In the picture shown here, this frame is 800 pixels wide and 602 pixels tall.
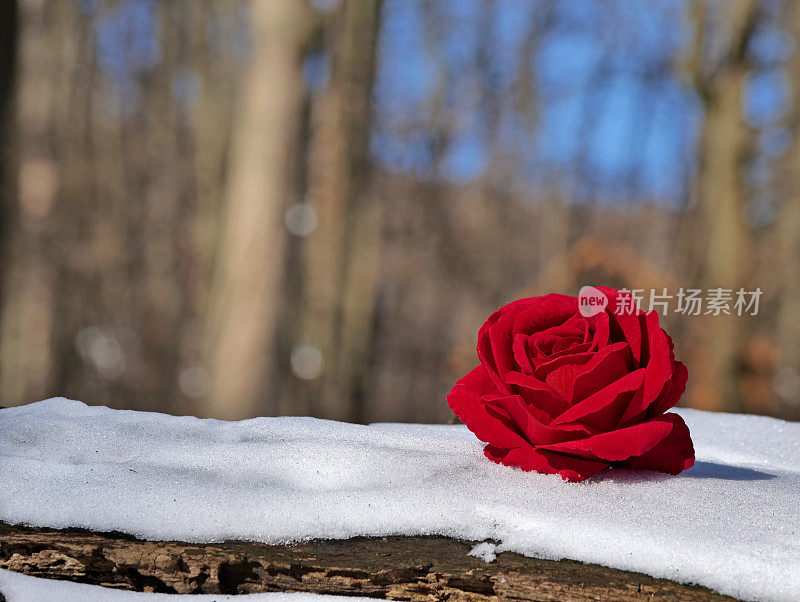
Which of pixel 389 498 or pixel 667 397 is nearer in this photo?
pixel 389 498

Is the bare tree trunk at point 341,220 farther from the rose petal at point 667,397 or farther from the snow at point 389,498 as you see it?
the rose petal at point 667,397

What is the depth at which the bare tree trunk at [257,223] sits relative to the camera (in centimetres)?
459

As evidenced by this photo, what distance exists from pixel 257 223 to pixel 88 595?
3922 millimetres

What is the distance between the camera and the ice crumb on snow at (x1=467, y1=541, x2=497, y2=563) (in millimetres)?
889

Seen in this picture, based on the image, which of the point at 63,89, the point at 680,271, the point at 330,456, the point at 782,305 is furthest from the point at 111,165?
the point at 330,456

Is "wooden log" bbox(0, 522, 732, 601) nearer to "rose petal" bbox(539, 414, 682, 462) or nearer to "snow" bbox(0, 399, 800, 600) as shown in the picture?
"snow" bbox(0, 399, 800, 600)

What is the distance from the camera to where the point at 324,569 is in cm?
89

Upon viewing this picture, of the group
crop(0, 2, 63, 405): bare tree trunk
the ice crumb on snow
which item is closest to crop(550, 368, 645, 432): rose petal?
the ice crumb on snow

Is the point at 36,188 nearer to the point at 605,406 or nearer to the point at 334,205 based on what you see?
the point at 334,205

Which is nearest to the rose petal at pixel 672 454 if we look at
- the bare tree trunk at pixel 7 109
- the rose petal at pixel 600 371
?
the rose petal at pixel 600 371

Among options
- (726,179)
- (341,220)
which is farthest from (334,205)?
(726,179)

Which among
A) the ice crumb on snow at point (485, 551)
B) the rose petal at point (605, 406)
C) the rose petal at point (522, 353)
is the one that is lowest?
the ice crumb on snow at point (485, 551)

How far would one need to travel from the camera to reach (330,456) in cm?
110

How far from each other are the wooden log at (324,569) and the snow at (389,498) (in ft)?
0.05
